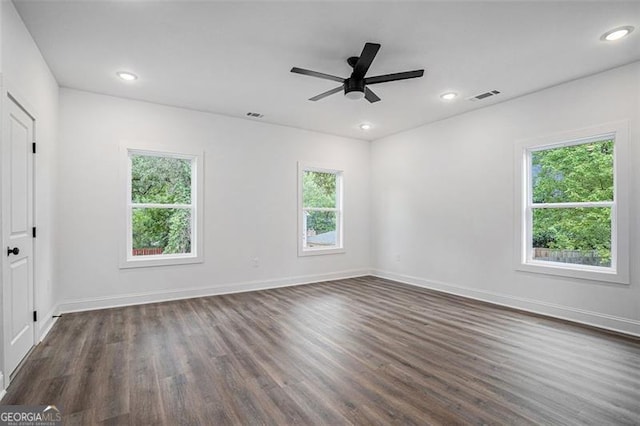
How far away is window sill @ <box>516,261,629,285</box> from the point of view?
3523mm

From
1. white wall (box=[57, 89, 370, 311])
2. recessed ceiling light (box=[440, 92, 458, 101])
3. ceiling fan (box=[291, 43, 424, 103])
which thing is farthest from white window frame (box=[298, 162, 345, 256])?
ceiling fan (box=[291, 43, 424, 103])

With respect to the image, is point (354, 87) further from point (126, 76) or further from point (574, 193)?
point (574, 193)

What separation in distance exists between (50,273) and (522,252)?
582 cm

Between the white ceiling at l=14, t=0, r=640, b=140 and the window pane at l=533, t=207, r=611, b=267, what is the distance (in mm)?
1615

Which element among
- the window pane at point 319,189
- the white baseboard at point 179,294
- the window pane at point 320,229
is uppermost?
the window pane at point 319,189

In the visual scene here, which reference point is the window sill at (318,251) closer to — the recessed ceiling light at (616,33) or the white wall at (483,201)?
the white wall at (483,201)

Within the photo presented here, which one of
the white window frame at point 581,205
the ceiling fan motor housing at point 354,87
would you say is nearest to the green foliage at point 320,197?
the ceiling fan motor housing at point 354,87

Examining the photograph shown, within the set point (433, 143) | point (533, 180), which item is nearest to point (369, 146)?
point (433, 143)

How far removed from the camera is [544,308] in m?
4.10

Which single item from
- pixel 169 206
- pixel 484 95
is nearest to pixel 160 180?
pixel 169 206

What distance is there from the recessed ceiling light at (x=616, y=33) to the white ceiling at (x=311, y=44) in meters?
0.07

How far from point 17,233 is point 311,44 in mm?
3023

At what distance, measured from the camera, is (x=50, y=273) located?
3.68 m

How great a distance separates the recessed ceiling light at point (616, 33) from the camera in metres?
2.82
